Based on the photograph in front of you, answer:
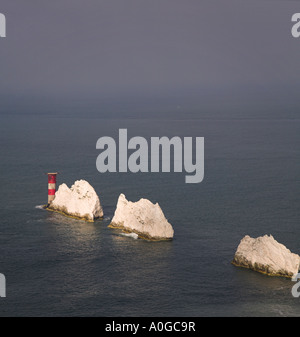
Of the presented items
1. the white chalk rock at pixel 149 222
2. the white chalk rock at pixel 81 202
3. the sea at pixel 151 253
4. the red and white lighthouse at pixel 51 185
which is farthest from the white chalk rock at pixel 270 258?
the red and white lighthouse at pixel 51 185

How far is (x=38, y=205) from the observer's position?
12850cm

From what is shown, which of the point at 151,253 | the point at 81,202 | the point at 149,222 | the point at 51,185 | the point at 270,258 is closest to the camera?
the point at 270,258

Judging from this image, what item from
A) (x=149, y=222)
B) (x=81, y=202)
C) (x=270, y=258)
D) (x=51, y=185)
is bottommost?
(x=270, y=258)

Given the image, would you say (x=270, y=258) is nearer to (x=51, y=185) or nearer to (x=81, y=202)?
(x=81, y=202)

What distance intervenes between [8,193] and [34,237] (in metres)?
33.7

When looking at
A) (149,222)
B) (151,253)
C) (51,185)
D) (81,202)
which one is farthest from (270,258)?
(51,185)

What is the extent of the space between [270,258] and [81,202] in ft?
133

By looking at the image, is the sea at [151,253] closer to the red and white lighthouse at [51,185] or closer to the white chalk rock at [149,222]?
the white chalk rock at [149,222]

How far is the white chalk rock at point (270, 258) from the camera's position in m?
89.9

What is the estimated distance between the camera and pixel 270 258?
90.9 m

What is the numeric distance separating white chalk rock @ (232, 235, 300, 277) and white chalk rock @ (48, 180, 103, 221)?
3387 centimetres

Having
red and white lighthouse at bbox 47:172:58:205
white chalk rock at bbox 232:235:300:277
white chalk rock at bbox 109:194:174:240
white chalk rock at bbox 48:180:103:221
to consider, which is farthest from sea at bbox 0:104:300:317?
red and white lighthouse at bbox 47:172:58:205

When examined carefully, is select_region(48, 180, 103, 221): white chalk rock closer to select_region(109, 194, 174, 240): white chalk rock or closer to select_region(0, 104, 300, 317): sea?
select_region(0, 104, 300, 317): sea
